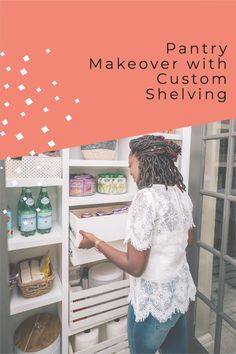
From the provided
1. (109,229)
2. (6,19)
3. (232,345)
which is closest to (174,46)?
(6,19)

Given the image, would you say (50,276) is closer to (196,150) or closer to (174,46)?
(196,150)

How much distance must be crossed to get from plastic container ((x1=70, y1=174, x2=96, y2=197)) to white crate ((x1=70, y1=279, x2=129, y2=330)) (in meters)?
0.50

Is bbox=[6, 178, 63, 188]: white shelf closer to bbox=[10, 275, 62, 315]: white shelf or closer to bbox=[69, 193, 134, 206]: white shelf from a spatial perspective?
bbox=[69, 193, 134, 206]: white shelf

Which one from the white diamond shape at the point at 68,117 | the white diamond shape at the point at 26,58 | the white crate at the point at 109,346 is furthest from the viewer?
the white crate at the point at 109,346

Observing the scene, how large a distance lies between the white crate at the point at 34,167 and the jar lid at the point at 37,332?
0.83m

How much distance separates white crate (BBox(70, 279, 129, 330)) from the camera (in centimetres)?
120

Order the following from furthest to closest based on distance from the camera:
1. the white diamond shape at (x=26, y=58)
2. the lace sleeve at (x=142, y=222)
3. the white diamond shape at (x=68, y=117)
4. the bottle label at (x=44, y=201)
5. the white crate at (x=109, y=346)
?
the white crate at (x=109, y=346)
the bottle label at (x=44, y=201)
the white diamond shape at (x=68, y=117)
the white diamond shape at (x=26, y=58)
the lace sleeve at (x=142, y=222)

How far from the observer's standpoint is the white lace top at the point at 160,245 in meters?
0.77

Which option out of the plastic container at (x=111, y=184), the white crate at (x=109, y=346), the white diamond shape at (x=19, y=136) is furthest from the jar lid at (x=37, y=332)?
the white diamond shape at (x=19, y=136)

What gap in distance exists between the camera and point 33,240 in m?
1.07

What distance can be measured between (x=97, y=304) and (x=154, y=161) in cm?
89

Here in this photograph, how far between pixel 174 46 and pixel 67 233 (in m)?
0.98

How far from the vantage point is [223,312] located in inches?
45.4

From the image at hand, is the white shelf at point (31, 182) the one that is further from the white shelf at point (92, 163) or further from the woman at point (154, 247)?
the woman at point (154, 247)
